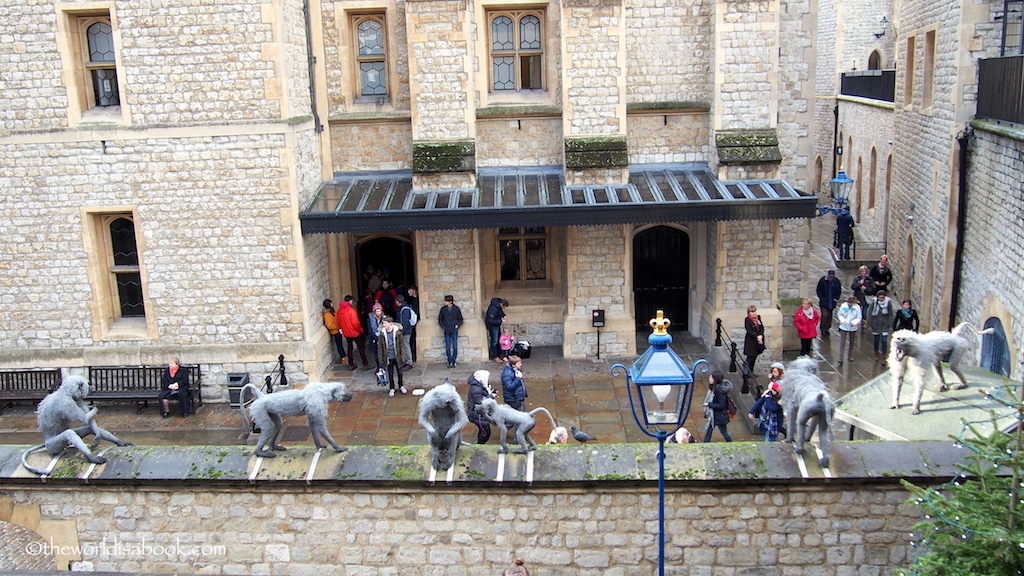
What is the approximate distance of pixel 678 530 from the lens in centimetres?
760

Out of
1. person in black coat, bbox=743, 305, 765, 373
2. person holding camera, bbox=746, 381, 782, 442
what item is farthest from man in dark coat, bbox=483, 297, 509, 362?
person holding camera, bbox=746, 381, 782, 442

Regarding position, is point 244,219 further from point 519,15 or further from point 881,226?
point 881,226

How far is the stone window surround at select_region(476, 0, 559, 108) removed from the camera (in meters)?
13.8

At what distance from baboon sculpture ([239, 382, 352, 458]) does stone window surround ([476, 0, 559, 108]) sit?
7613 millimetres

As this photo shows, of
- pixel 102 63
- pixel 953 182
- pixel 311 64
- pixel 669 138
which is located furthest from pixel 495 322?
pixel 953 182

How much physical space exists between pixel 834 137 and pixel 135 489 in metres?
28.7

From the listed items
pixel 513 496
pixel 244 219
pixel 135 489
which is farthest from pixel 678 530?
pixel 244 219

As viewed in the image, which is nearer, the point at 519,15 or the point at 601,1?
the point at 601,1

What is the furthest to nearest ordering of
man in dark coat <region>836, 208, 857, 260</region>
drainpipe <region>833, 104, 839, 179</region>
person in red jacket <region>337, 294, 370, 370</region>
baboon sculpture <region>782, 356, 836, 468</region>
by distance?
drainpipe <region>833, 104, 839, 179</region> < man in dark coat <region>836, 208, 857, 260</region> < person in red jacket <region>337, 294, 370, 370</region> < baboon sculpture <region>782, 356, 836, 468</region>

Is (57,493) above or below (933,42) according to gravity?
below

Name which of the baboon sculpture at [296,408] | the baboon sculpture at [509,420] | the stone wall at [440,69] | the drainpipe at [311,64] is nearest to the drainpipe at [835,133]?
the stone wall at [440,69]

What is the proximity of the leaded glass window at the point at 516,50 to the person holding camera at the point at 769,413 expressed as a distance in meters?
7.05

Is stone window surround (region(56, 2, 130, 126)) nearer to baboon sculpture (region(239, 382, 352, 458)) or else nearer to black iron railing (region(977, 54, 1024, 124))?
baboon sculpture (region(239, 382, 352, 458))

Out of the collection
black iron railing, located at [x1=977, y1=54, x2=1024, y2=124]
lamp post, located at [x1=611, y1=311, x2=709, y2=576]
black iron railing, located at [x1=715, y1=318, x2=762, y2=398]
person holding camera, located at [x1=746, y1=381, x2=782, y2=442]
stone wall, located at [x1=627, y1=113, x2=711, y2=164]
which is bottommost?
black iron railing, located at [x1=715, y1=318, x2=762, y2=398]
